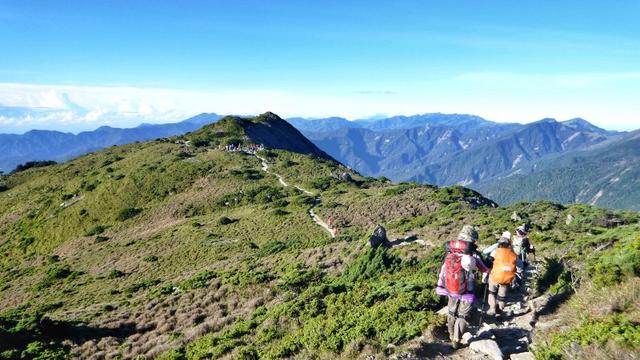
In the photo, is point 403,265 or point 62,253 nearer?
point 403,265

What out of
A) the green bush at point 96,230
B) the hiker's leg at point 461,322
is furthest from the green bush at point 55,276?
the hiker's leg at point 461,322

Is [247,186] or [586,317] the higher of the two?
[586,317]

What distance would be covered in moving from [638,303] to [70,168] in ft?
301

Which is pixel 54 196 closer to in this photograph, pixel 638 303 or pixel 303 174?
pixel 303 174

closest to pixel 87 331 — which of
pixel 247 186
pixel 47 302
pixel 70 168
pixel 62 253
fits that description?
pixel 47 302

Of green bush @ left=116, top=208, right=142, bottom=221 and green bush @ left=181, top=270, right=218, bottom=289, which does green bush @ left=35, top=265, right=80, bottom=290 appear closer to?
green bush @ left=116, top=208, right=142, bottom=221

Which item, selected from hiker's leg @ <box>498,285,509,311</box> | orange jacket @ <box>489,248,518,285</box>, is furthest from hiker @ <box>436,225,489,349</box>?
hiker's leg @ <box>498,285,509,311</box>

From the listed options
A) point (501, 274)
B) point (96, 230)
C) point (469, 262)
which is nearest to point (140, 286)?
point (501, 274)

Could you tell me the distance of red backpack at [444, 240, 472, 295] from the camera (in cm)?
927

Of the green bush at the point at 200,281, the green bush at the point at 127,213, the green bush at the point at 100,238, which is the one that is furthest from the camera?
the green bush at the point at 127,213

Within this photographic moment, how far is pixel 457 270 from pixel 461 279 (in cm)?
20

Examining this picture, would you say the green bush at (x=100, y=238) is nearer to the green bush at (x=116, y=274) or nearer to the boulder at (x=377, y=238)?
the green bush at (x=116, y=274)

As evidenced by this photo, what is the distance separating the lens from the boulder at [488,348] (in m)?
8.38

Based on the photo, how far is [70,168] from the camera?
82.9 metres
